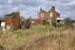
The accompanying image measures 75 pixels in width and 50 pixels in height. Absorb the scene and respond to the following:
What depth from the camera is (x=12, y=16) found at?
226ft

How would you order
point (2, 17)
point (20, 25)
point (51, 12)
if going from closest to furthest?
point (20, 25), point (2, 17), point (51, 12)

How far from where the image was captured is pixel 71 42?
53.5 feet

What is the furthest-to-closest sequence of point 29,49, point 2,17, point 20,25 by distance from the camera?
point 2,17 < point 20,25 < point 29,49

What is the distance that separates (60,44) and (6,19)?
54851 mm

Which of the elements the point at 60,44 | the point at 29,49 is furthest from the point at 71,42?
the point at 29,49

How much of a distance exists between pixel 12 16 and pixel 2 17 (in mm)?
5587

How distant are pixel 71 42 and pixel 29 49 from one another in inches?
119

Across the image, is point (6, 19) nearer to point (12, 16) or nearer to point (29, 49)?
point (12, 16)

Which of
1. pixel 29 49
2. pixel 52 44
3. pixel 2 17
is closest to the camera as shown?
pixel 52 44

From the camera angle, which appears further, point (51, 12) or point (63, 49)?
point (51, 12)

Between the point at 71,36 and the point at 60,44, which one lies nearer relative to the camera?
the point at 60,44

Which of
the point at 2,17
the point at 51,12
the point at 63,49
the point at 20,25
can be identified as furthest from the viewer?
the point at 51,12

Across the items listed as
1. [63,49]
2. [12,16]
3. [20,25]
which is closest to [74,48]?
[63,49]

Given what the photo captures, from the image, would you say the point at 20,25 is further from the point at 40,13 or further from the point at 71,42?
the point at 71,42
